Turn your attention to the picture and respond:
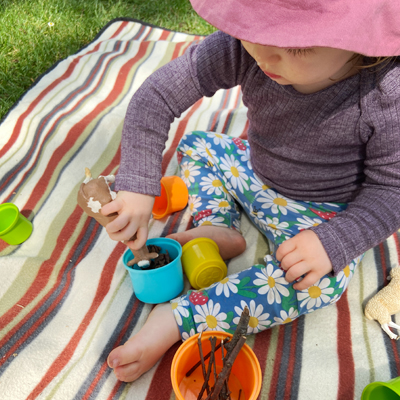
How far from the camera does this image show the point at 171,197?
1.44 metres

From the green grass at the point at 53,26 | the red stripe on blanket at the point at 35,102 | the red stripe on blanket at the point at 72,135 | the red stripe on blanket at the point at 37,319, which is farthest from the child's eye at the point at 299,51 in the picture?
the green grass at the point at 53,26

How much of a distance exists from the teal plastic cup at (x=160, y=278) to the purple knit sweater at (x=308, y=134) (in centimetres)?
20

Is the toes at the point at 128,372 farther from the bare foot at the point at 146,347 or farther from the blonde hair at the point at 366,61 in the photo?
the blonde hair at the point at 366,61

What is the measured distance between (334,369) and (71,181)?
3.67 feet

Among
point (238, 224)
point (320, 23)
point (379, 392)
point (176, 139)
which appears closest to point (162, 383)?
point (379, 392)

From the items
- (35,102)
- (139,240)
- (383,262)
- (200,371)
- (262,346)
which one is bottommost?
(383,262)

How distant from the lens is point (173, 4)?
3.00 metres

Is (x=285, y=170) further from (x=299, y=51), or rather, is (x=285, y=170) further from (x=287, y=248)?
(x=299, y=51)

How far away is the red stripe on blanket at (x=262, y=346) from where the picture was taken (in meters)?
1.04

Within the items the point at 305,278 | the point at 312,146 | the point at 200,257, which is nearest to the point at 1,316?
the point at 200,257

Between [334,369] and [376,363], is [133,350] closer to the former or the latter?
[334,369]

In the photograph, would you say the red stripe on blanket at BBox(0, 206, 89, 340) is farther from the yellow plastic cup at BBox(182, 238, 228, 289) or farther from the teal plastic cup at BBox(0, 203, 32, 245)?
the yellow plastic cup at BBox(182, 238, 228, 289)

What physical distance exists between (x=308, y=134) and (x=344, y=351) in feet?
1.93

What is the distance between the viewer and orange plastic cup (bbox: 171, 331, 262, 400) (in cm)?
80
